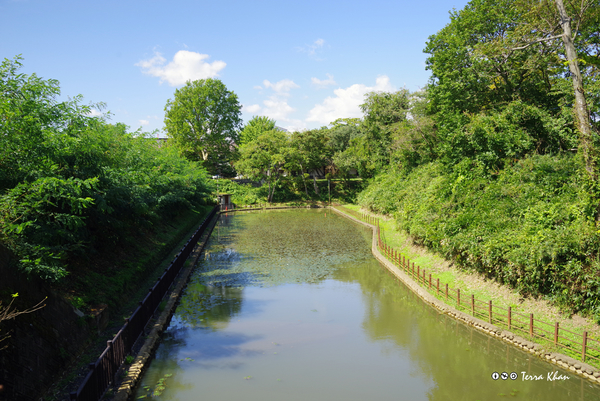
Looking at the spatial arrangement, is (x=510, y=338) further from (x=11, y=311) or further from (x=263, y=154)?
(x=263, y=154)

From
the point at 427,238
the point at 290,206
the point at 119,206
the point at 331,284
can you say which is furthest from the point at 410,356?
the point at 290,206

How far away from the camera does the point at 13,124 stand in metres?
11.1

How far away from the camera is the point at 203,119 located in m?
63.7

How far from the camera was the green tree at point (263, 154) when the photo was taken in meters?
55.7

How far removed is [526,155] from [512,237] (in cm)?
834

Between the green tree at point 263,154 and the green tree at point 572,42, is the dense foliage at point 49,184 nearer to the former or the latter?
the green tree at point 572,42

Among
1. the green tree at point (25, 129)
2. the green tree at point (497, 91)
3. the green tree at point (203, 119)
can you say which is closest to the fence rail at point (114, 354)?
the green tree at point (25, 129)

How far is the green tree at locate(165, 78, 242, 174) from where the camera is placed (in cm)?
6222

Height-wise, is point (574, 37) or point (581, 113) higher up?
point (574, 37)

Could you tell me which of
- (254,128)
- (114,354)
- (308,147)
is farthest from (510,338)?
(254,128)

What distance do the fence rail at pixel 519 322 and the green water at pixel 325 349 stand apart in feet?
2.28

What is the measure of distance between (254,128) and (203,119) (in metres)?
14.7

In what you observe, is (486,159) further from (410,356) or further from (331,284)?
(410,356)

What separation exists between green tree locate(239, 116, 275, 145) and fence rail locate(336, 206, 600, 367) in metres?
59.5
